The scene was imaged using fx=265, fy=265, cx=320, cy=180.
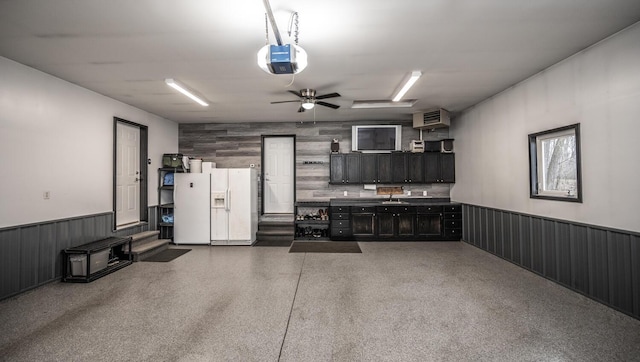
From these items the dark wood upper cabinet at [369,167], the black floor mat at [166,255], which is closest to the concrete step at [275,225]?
the black floor mat at [166,255]

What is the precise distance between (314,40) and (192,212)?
15.1ft

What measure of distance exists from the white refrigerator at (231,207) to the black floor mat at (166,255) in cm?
71

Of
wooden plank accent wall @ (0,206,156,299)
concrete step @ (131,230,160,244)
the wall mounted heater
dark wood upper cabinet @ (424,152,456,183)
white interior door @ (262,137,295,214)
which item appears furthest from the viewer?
white interior door @ (262,137,295,214)

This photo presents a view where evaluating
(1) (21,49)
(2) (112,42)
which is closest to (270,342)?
(2) (112,42)

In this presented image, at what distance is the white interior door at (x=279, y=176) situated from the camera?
22.5 feet

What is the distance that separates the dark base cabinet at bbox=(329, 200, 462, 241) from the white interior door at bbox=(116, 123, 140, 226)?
413cm

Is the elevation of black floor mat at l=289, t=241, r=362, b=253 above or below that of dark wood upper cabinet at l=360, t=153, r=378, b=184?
below

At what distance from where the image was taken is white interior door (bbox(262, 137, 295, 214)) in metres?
6.85

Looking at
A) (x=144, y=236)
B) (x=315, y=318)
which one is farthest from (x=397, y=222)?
(x=144, y=236)

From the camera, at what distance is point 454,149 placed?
250 inches

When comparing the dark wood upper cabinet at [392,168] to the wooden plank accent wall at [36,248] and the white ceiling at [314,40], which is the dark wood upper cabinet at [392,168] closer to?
the white ceiling at [314,40]

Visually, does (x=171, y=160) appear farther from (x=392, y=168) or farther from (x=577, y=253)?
(x=577, y=253)

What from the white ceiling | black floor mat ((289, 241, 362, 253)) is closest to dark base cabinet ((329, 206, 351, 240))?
black floor mat ((289, 241, 362, 253))

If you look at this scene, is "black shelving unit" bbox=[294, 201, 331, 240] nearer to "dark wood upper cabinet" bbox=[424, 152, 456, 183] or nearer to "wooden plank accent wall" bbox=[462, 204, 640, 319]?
"dark wood upper cabinet" bbox=[424, 152, 456, 183]
